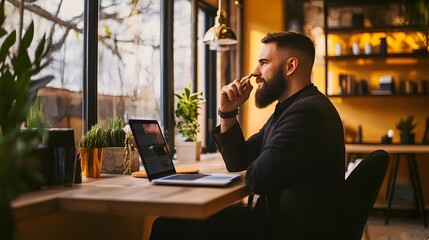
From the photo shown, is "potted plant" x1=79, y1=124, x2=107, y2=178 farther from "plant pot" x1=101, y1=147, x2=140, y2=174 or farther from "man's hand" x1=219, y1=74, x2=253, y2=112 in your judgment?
"man's hand" x1=219, y1=74, x2=253, y2=112

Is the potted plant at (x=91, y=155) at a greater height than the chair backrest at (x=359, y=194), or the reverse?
the potted plant at (x=91, y=155)

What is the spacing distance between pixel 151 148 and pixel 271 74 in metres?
0.63

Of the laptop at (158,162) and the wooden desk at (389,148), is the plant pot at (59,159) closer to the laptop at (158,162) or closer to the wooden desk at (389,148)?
the laptop at (158,162)

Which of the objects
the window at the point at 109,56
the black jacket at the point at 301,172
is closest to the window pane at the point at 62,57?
the window at the point at 109,56

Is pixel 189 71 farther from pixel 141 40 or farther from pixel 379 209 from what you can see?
pixel 379 209

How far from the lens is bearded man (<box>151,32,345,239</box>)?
70.9 inches

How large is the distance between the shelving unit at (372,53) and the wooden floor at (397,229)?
52.1 inches

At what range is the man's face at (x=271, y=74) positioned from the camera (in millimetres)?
2268

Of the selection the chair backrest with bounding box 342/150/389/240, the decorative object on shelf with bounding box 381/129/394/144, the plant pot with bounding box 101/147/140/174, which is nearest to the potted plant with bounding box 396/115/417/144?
the decorative object on shelf with bounding box 381/129/394/144

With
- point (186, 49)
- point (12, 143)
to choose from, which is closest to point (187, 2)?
point (186, 49)

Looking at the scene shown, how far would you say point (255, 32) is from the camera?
19.5 feet

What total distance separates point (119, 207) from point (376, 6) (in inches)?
194

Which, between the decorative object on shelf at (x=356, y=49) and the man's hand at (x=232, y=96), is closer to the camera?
the man's hand at (x=232, y=96)

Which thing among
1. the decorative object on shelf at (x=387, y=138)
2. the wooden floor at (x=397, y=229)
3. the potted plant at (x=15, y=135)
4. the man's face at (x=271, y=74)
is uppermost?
the man's face at (x=271, y=74)
